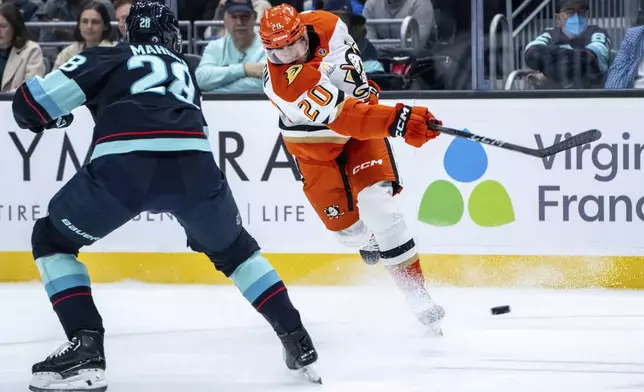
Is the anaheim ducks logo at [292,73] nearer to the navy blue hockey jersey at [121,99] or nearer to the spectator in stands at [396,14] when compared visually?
the navy blue hockey jersey at [121,99]

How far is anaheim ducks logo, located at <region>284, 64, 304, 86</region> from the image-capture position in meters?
3.73

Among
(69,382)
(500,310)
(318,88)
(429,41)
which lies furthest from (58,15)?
(69,382)

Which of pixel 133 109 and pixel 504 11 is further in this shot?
pixel 504 11

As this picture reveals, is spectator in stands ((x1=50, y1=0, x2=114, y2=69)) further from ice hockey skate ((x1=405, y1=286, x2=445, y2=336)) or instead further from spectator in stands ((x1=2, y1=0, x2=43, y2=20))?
ice hockey skate ((x1=405, y1=286, x2=445, y2=336))

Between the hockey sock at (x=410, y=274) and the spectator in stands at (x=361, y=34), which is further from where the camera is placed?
the spectator in stands at (x=361, y=34)

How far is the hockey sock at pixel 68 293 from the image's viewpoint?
3117 mm

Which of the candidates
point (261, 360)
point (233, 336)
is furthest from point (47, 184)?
point (261, 360)

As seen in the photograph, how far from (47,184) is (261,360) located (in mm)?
2169

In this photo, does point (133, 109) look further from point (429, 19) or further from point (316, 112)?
point (429, 19)

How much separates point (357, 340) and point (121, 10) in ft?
8.21

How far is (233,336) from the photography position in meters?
4.16

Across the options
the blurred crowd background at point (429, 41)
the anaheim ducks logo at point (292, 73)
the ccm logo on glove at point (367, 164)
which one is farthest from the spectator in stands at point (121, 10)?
the anaheim ducks logo at point (292, 73)

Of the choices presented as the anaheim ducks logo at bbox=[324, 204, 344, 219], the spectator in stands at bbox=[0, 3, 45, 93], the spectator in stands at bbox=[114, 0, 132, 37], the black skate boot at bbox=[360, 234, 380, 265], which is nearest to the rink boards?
the spectator in stands at bbox=[0, 3, 45, 93]

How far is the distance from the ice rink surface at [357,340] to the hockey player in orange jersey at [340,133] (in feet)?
1.04
